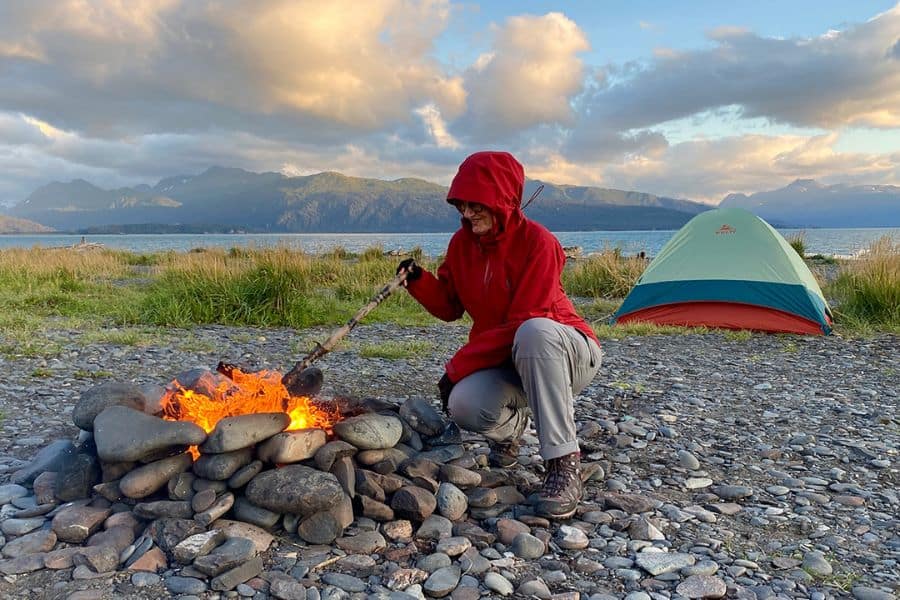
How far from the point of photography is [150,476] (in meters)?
3.11

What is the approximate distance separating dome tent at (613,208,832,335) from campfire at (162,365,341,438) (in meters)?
7.34

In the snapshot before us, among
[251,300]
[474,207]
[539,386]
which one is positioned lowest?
[251,300]

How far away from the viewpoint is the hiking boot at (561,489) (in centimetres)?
326

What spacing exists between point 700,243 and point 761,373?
3365mm

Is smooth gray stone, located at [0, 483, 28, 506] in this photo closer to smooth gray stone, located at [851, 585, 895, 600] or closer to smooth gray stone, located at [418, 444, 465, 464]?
smooth gray stone, located at [418, 444, 465, 464]

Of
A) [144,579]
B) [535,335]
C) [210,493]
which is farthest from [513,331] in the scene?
[144,579]

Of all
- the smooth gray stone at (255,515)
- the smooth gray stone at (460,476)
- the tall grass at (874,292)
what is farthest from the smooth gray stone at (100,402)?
the tall grass at (874,292)

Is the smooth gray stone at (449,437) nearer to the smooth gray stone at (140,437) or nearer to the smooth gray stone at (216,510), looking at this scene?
the smooth gray stone at (216,510)

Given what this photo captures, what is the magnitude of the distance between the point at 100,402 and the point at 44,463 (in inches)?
20.6

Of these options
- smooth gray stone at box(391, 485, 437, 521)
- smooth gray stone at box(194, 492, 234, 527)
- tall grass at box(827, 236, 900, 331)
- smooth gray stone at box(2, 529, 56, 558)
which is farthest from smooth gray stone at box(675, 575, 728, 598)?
tall grass at box(827, 236, 900, 331)

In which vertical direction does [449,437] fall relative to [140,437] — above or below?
below

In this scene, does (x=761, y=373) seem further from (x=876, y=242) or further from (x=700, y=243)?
(x=876, y=242)

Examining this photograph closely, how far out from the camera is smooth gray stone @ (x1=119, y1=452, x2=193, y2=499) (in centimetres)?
308

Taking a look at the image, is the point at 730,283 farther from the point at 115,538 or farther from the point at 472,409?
the point at 115,538
